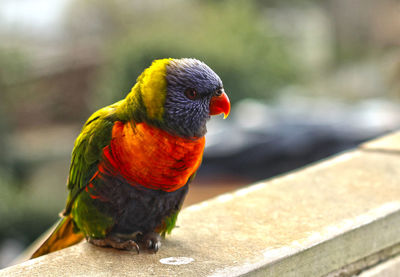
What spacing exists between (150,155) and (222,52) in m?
6.62

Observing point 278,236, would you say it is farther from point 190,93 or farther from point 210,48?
point 210,48

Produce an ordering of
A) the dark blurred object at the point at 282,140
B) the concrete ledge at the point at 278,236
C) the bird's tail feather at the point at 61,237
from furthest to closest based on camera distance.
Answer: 1. the dark blurred object at the point at 282,140
2. the bird's tail feather at the point at 61,237
3. the concrete ledge at the point at 278,236

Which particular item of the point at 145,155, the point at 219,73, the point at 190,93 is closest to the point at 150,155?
the point at 145,155

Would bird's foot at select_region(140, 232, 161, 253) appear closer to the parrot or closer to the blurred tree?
the parrot

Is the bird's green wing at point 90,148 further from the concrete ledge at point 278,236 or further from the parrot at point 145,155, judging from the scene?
the concrete ledge at point 278,236

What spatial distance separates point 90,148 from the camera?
1624 mm

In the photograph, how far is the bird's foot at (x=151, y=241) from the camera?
1.64m

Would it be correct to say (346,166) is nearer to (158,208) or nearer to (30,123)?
(158,208)

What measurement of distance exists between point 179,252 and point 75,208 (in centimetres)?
41

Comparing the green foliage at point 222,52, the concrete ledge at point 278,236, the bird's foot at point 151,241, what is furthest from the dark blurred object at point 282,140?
the bird's foot at point 151,241

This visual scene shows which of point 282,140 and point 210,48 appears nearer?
point 282,140

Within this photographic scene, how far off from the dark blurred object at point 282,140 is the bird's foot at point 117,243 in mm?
3631

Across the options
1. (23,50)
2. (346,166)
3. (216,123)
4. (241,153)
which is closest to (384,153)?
(346,166)

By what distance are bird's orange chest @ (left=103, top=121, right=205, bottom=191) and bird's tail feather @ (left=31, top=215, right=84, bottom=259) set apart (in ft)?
1.40
